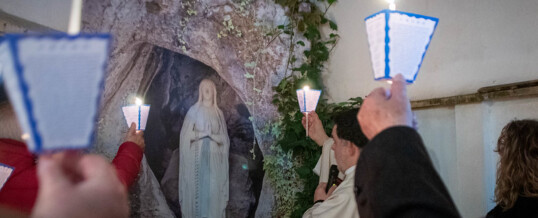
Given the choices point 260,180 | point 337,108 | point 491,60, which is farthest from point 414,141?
point 260,180

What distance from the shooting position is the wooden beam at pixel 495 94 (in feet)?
9.46

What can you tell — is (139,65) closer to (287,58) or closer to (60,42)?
(287,58)

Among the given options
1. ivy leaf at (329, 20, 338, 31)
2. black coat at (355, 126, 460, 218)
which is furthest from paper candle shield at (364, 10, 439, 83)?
ivy leaf at (329, 20, 338, 31)

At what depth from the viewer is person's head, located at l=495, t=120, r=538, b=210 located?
2195 millimetres

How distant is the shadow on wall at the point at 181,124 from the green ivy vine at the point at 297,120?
0.27 meters

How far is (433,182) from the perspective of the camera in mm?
1040

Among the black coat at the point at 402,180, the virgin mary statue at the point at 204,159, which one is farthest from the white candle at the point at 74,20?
the virgin mary statue at the point at 204,159

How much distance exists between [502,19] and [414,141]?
Result: 2.66m

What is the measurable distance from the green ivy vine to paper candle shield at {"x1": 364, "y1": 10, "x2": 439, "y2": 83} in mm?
3287

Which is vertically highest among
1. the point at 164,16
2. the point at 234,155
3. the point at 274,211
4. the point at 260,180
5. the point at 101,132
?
the point at 164,16

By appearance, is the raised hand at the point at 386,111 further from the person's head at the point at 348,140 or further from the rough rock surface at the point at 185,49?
the rough rock surface at the point at 185,49

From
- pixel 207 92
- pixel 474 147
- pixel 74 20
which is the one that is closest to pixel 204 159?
pixel 207 92

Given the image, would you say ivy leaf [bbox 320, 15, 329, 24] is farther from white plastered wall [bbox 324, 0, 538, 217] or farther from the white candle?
the white candle

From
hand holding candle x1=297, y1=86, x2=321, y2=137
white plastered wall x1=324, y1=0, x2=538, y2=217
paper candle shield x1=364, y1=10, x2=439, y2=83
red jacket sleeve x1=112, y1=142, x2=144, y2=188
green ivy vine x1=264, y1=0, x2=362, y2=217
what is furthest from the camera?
green ivy vine x1=264, y1=0, x2=362, y2=217
